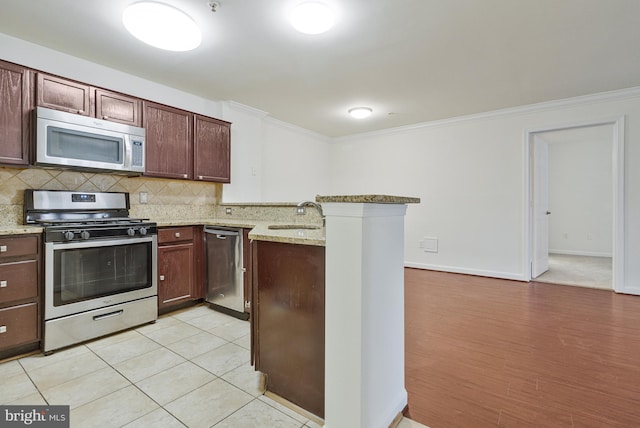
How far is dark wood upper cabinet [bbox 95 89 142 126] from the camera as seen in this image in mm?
2743

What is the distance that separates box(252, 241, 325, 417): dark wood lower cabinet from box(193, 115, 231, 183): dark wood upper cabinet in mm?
2263

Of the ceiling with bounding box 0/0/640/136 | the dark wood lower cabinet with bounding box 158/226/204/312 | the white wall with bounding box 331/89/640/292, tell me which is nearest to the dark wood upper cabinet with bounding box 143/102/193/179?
the ceiling with bounding box 0/0/640/136

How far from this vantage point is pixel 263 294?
1.67 metres

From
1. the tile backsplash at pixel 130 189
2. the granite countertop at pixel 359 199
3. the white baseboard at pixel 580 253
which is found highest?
the tile backsplash at pixel 130 189

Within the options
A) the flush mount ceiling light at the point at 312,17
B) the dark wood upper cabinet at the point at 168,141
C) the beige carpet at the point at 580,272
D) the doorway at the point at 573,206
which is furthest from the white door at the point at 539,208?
the dark wood upper cabinet at the point at 168,141

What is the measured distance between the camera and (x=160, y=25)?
2.09 m

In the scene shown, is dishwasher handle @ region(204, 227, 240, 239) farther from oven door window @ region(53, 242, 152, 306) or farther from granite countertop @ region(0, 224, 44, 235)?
granite countertop @ region(0, 224, 44, 235)

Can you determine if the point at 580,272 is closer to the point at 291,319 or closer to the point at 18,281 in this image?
the point at 291,319

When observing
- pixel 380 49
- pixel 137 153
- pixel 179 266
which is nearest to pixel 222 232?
pixel 179 266

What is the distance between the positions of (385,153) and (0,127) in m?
4.87

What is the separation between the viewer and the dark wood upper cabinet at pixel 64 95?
94.9 inches

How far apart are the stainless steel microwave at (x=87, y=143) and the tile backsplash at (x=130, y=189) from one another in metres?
0.32

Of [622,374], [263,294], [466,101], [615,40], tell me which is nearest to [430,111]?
[466,101]

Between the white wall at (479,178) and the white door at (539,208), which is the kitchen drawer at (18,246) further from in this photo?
the white door at (539,208)
